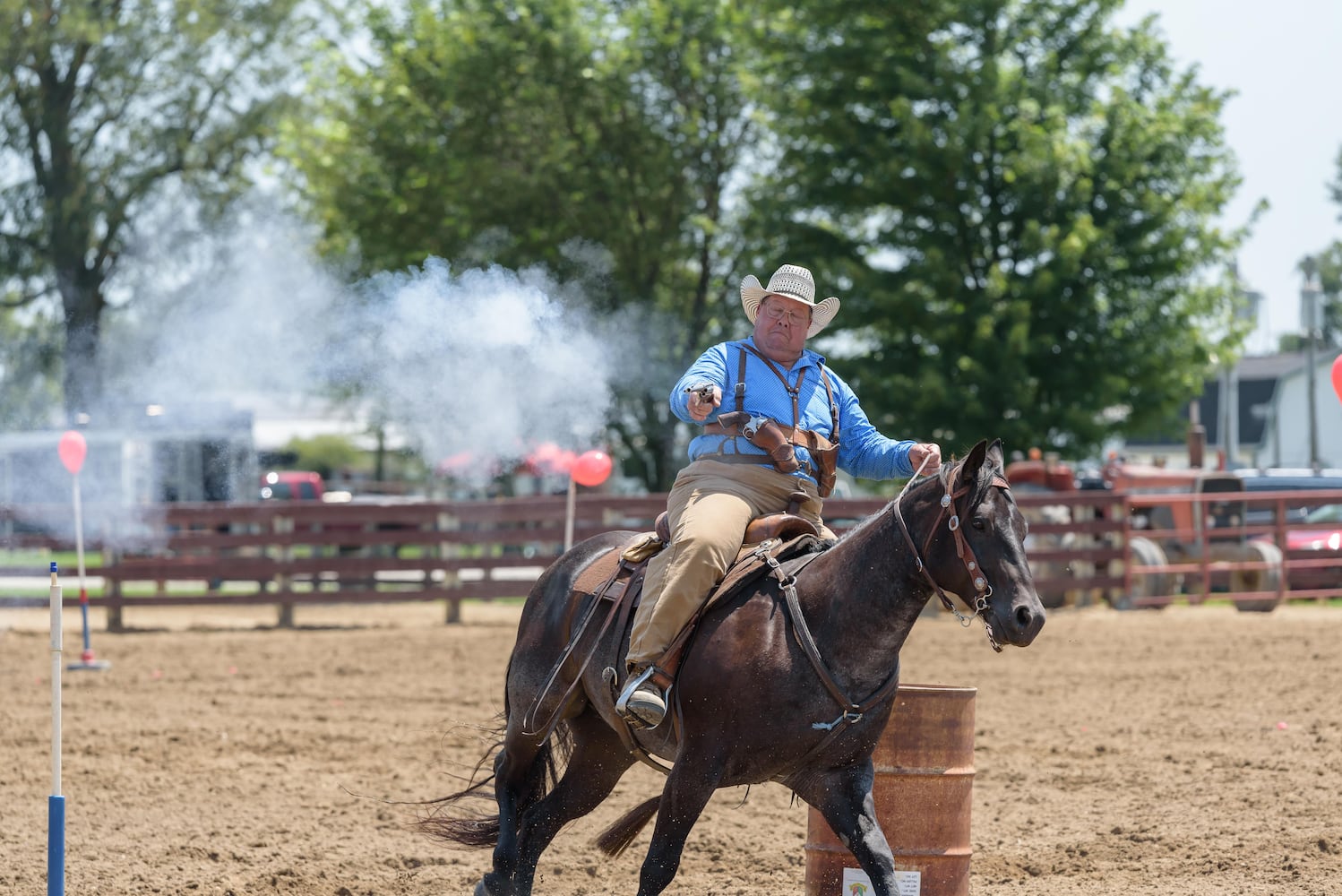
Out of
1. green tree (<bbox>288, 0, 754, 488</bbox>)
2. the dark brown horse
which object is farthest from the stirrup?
green tree (<bbox>288, 0, 754, 488</bbox>)

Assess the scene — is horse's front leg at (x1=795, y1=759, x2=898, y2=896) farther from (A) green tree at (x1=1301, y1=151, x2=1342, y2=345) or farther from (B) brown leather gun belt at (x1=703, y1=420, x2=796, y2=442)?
(A) green tree at (x1=1301, y1=151, x2=1342, y2=345)

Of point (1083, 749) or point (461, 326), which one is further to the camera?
point (461, 326)

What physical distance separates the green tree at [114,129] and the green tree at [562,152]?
3808 millimetres

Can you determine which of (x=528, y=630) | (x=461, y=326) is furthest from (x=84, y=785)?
(x=461, y=326)

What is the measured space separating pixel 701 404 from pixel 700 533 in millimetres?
435

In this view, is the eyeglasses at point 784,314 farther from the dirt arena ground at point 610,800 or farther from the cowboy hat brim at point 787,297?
the dirt arena ground at point 610,800

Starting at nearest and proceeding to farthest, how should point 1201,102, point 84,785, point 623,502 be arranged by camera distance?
point 84,785 → point 623,502 → point 1201,102

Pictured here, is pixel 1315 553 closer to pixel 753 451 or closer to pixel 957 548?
pixel 753 451

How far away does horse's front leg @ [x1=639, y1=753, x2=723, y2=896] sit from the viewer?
4.73m

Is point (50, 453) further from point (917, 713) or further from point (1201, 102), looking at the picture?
point (917, 713)

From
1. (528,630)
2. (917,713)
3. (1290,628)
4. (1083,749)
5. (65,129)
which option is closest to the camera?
(917,713)

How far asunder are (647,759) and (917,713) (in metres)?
0.97

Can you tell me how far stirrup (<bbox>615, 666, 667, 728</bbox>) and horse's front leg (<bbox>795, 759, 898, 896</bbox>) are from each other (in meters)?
0.58

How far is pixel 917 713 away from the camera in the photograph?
5125 mm
